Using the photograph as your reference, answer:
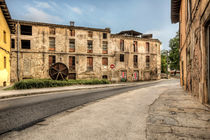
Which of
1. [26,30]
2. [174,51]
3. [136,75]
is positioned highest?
[26,30]

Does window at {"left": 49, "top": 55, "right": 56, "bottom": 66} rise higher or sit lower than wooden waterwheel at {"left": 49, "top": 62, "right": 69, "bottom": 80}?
higher

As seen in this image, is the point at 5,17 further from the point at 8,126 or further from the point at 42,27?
the point at 8,126

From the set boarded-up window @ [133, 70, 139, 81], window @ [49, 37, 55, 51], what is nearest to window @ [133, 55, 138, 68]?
boarded-up window @ [133, 70, 139, 81]

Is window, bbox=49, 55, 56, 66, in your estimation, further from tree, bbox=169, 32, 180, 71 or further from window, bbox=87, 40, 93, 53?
tree, bbox=169, 32, 180, 71

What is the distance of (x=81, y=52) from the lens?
899 inches

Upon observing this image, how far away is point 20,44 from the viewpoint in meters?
19.4

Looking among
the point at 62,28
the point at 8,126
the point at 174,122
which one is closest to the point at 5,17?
the point at 62,28

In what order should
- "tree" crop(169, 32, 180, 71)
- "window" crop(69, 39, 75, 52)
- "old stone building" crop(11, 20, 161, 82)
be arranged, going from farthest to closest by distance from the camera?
"tree" crop(169, 32, 180, 71) < "window" crop(69, 39, 75, 52) < "old stone building" crop(11, 20, 161, 82)

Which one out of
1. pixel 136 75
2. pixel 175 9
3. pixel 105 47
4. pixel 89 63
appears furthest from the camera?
pixel 136 75

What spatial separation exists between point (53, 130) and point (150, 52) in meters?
28.9

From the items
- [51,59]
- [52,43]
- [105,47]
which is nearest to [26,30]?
[52,43]

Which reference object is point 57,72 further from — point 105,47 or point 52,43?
point 105,47

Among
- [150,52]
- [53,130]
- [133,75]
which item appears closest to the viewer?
[53,130]

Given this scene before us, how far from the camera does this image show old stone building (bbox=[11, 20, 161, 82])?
19641 millimetres
